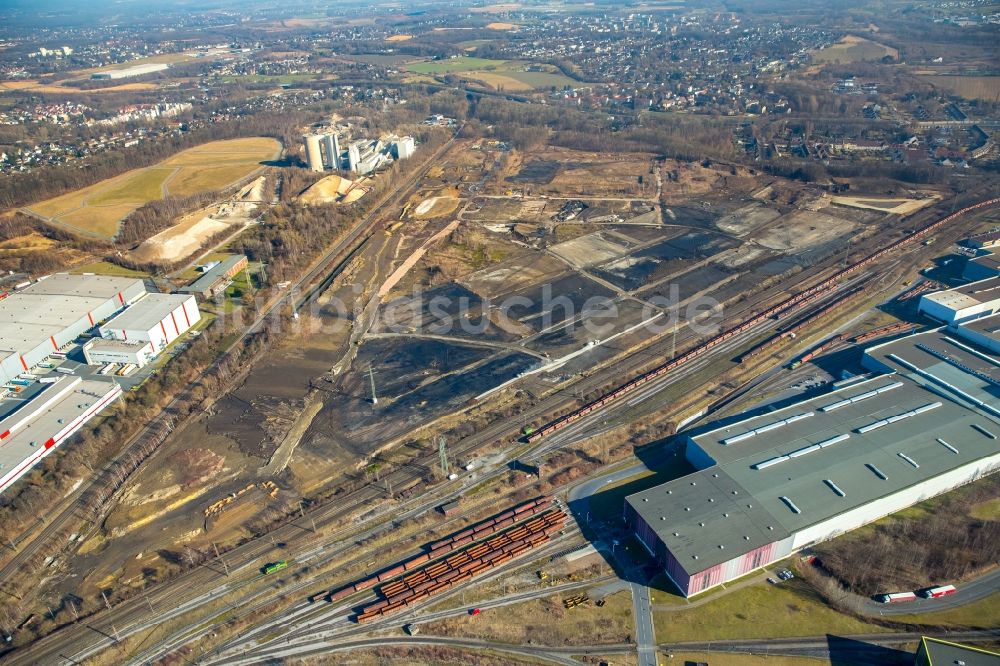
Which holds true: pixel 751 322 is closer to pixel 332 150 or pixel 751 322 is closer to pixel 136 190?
pixel 332 150

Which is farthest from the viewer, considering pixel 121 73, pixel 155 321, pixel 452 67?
pixel 452 67

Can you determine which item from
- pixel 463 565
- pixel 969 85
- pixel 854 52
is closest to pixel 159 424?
pixel 463 565

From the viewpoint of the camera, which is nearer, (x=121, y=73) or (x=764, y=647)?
(x=764, y=647)

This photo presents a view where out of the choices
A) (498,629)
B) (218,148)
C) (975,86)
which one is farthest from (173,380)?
(975,86)

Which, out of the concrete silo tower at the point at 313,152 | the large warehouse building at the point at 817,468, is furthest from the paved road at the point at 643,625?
the concrete silo tower at the point at 313,152

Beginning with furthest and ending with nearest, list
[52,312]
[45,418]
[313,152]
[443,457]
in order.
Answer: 1. [313,152]
2. [52,312]
3. [45,418]
4. [443,457]

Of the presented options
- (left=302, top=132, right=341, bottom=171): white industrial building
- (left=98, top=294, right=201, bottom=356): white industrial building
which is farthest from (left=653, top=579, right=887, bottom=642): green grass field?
(left=302, top=132, right=341, bottom=171): white industrial building
